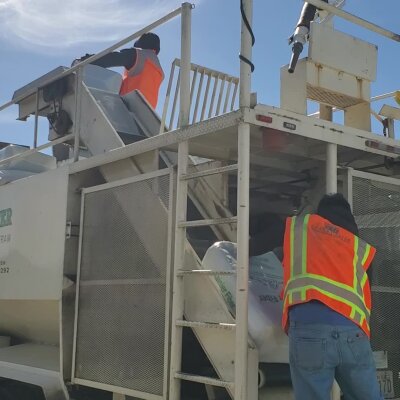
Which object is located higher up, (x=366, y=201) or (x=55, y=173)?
(x=55, y=173)

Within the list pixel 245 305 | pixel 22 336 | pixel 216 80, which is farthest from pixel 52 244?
pixel 245 305

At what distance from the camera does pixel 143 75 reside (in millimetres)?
5781

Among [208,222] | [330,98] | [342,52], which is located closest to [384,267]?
[330,98]

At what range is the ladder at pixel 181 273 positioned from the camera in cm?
313

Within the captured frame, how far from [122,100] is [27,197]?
124 cm

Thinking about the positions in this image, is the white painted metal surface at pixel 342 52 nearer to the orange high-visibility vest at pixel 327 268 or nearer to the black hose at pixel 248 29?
the black hose at pixel 248 29

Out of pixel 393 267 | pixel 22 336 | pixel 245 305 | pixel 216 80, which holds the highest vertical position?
pixel 216 80

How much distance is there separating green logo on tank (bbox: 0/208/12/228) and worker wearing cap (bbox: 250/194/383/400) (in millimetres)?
2855

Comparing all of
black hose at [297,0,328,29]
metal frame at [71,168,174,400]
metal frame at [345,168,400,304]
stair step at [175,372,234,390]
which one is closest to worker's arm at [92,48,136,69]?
metal frame at [71,168,174,400]

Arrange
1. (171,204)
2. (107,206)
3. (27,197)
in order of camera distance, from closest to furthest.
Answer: (171,204) → (107,206) → (27,197)

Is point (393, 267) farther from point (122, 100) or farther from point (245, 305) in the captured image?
point (122, 100)

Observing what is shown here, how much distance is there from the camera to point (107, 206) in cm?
407

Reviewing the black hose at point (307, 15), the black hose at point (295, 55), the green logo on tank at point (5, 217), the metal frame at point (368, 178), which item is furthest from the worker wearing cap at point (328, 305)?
the green logo on tank at point (5, 217)

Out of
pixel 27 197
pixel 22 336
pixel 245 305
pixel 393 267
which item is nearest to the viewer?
pixel 245 305
